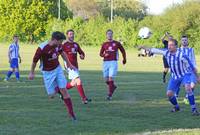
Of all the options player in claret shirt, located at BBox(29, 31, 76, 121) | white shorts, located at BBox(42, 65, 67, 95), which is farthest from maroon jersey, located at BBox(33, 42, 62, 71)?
white shorts, located at BBox(42, 65, 67, 95)

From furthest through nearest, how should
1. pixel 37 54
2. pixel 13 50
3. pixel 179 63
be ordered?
pixel 13 50, pixel 179 63, pixel 37 54

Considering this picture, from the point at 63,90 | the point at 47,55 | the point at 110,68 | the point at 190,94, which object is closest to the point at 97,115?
the point at 63,90

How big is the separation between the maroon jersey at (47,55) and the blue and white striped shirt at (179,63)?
272 centimetres

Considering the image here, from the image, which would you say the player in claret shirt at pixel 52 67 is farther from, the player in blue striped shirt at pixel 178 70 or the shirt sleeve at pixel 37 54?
the player in blue striped shirt at pixel 178 70

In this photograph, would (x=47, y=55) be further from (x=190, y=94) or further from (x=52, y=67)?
(x=190, y=94)

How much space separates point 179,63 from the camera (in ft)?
46.6

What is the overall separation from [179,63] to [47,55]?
3.41m

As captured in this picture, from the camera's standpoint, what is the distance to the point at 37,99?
16859 millimetres

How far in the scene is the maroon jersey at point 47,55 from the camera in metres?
12.8

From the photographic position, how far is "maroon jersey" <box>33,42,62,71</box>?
503 inches

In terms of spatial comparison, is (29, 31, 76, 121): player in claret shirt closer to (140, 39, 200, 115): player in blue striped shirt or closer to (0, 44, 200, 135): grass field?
(0, 44, 200, 135): grass field

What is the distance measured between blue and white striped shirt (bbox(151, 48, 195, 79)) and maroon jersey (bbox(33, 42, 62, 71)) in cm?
272

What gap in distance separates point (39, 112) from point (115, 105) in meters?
2.66

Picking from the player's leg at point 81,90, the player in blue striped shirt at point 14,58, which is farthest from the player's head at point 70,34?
the player in blue striped shirt at point 14,58
